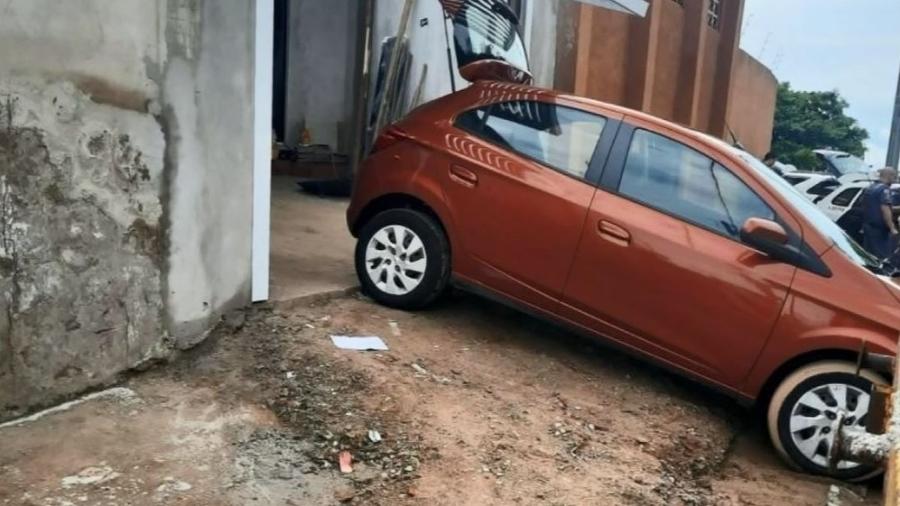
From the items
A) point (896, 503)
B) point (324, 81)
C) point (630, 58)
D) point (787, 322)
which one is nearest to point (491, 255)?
point (787, 322)

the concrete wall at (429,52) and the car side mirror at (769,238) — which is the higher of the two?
the concrete wall at (429,52)

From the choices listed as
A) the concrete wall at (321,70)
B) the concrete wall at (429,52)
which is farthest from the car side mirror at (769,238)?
the concrete wall at (321,70)

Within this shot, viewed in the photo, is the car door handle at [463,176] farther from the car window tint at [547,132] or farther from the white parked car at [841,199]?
the white parked car at [841,199]

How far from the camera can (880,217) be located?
11.1 meters

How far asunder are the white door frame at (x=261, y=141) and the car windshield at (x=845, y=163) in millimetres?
16861

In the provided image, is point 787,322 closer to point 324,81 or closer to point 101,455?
point 101,455

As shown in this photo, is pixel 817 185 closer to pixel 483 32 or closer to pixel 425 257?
pixel 483 32

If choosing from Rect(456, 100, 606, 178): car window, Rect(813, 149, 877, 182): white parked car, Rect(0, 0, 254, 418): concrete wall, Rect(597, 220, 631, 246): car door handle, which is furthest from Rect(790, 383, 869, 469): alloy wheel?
Rect(813, 149, 877, 182): white parked car

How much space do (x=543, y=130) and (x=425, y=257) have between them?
3.79 feet

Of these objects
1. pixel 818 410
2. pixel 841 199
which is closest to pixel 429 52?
pixel 818 410

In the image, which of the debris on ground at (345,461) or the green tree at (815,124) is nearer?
the debris on ground at (345,461)

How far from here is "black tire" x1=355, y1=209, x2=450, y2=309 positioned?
5434mm

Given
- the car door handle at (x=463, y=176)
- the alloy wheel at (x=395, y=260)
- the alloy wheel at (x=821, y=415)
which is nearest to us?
the alloy wheel at (x=821, y=415)

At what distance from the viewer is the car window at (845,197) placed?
1368 centimetres
